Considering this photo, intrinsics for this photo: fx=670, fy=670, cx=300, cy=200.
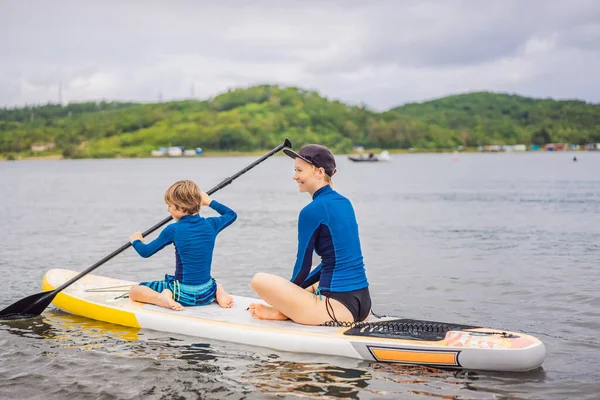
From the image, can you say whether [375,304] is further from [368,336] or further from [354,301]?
[368,336]

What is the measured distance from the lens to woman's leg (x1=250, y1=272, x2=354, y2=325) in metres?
7.39

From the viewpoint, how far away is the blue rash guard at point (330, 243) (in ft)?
23.5

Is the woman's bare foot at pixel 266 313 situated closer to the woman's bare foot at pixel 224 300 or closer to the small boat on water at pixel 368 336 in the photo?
the small boat on water at pixel 368 336

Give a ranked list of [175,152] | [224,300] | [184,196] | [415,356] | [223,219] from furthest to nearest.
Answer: [175,152] < [224,300] < [223,219] < [184,196] < [415,356]

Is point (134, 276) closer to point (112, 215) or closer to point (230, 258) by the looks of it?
point (230, 258)

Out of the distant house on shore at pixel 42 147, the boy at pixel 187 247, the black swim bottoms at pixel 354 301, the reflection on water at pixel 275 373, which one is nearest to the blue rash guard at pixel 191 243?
the boy at pixel 187 247

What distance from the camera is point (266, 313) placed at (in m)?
8.12

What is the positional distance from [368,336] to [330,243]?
111 centimetres

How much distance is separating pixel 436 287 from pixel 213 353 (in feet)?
19.2

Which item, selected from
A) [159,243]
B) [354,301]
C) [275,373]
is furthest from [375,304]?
[159,243]

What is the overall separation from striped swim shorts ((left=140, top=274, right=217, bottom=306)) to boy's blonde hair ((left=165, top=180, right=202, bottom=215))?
1.10 metres

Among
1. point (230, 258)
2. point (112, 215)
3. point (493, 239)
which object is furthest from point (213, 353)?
point (112, 215)

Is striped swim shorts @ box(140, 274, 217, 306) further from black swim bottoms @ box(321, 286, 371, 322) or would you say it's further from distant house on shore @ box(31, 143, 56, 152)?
distant house on shore @ box(31, 143, 56, 152)

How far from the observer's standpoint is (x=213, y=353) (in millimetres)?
7934
